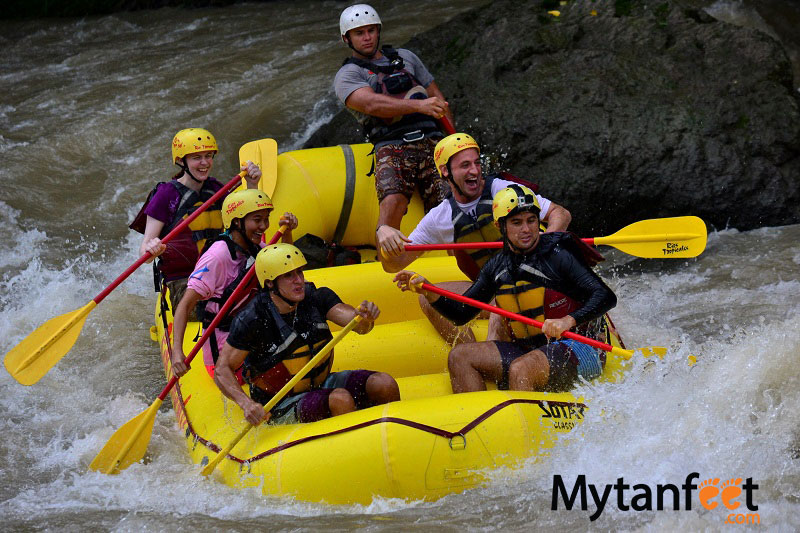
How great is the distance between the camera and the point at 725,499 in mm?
3926

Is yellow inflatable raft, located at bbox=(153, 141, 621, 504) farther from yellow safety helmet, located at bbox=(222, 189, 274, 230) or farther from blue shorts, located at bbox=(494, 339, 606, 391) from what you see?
yellow safety helmet, located at bbox=(222, 189, 274, 230)

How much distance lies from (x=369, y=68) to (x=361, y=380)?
217cm

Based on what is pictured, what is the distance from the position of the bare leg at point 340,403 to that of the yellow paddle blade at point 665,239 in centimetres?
144

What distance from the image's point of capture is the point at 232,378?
4535 mm

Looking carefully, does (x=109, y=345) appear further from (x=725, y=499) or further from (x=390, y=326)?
(x=725, y=499)

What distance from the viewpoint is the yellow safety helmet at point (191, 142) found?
5.57 meters

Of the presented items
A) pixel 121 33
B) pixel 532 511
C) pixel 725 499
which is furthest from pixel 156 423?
pixel 121 33

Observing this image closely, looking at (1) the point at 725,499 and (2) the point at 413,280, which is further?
(2) the point at 413,280

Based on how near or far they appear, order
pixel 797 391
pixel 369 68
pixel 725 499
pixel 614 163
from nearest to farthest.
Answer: pixel 725 499, pixel 797 391, pixel 369 68, pixel 614 163

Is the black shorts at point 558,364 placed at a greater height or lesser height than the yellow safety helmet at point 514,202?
lesser

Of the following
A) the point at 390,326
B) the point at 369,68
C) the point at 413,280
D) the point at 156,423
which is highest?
the point at 369,68

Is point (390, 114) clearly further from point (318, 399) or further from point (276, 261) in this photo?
point (318, 399)

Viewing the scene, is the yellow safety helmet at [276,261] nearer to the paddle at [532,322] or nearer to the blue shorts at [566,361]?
the paddle at [532,322]

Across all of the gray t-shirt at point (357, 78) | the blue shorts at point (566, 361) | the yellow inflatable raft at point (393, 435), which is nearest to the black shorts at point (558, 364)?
the blue shorts at point (566, 361)
